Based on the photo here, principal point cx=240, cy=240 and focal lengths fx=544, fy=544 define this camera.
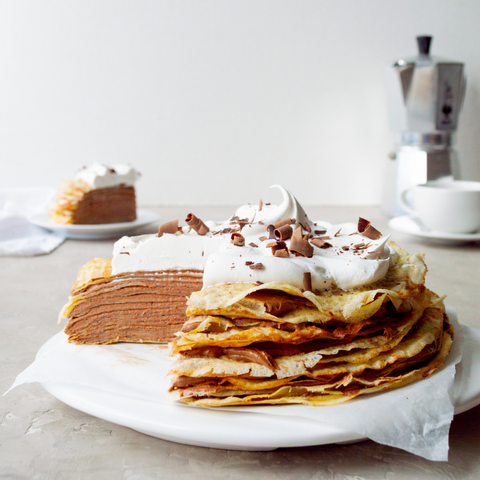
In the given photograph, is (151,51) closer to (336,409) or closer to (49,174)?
(49,174)

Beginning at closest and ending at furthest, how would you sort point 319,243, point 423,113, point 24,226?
point 319,243 < point 24,226 < point 423,113

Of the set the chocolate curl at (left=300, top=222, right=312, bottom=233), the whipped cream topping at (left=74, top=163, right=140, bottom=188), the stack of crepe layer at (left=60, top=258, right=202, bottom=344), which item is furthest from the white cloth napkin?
the chocolate curl at (left=300, top=222, right=312, bottom=233)

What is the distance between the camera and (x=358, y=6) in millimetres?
3545

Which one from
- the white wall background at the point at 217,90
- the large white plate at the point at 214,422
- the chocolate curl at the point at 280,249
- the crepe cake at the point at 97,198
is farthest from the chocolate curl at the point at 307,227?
the white wall background at the point at 217,90

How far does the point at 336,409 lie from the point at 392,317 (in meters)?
0.24

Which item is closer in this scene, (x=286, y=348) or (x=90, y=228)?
(x=286, y=348)

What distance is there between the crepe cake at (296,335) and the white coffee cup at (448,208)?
5.19 ft

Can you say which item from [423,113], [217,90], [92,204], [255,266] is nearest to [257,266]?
[255,266]

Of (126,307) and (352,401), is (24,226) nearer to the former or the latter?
(126,307)

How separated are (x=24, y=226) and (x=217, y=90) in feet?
5.21

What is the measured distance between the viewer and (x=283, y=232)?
3.72ft

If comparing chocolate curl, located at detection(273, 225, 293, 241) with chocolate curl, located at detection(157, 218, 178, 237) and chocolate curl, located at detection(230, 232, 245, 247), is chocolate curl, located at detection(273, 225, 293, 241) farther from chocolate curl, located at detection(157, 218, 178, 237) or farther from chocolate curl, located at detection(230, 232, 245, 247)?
chocolate curl, located at detection(157, 218, 178, 237)

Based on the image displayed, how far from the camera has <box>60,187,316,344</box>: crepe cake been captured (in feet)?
4.12

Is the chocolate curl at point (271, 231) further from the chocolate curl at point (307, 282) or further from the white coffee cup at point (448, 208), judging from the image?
the white coffee cup at point (448, 208)
